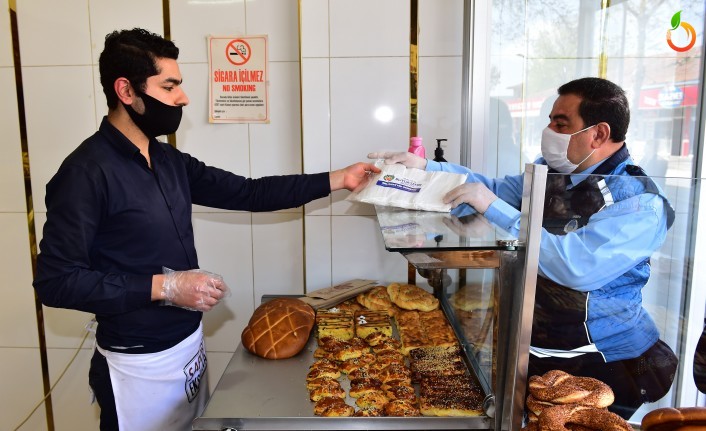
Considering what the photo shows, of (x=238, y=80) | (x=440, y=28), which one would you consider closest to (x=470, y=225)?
(x=440, y=28)

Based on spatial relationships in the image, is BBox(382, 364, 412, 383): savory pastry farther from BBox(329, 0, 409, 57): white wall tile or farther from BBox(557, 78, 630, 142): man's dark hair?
BBox(329, 0, 409, 57): white wall tile

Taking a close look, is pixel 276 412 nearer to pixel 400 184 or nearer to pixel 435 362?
pixel 435 362

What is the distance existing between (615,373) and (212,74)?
2234 mm

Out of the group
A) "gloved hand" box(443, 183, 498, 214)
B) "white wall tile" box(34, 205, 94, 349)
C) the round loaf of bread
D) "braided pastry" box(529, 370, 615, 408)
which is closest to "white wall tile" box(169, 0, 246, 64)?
"white wall tile" box(34, 205, 94, 349)

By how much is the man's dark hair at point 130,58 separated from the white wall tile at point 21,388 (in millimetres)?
2002

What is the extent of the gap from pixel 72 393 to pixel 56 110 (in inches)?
61.3

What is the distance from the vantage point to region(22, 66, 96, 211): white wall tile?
2699mm

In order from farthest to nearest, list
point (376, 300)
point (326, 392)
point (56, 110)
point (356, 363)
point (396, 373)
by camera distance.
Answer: point (56, 110)
point (376, 300)
point (356, 363)
point (396, 373)
point (326, 392)

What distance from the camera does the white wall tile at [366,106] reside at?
2.46 meters

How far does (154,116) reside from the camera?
171 centimetres

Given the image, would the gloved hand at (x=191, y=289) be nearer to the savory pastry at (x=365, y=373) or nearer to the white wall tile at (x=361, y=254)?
the savory pastry at (x=365, y=373)

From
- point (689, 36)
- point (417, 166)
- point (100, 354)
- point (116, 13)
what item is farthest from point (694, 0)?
point (116, 13)

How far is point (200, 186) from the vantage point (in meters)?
2.15

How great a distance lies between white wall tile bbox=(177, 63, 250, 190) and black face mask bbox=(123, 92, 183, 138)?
92 centimetres
